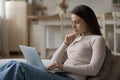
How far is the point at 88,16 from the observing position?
1.62 m

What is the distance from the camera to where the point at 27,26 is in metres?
5.03

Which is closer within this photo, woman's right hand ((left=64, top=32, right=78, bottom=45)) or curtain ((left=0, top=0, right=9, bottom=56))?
woman's right hand ((left=64, top=32, right=78, bottom=45))

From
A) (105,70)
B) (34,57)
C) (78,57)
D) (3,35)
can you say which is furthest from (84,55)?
(3,35)

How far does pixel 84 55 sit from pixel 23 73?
14.9 inches

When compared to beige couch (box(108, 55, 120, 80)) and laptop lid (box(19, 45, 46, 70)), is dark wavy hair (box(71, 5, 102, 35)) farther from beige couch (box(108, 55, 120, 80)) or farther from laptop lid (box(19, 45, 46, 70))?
laptop lid (box(19, 45, 46, 70))

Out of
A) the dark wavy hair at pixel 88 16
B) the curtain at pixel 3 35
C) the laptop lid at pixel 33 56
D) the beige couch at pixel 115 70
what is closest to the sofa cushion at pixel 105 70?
the beige couch at pixel 115 70

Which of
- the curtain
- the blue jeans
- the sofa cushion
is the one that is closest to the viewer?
the blue jeans

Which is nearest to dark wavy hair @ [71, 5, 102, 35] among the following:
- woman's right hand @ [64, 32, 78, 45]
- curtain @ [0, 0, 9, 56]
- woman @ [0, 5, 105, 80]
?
woman @ [0, 5, 105, 80]

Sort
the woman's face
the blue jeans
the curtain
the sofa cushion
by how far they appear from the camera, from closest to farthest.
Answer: the blue jeans → the sofa cushion → the woman's face → the curtain

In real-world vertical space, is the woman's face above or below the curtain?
above

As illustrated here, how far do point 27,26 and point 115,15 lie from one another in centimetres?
190

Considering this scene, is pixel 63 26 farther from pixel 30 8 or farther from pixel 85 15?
pixel 85 15

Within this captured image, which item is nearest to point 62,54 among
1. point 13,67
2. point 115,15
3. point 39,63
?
point 39,63

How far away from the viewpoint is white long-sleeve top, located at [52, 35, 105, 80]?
1.49 meters
